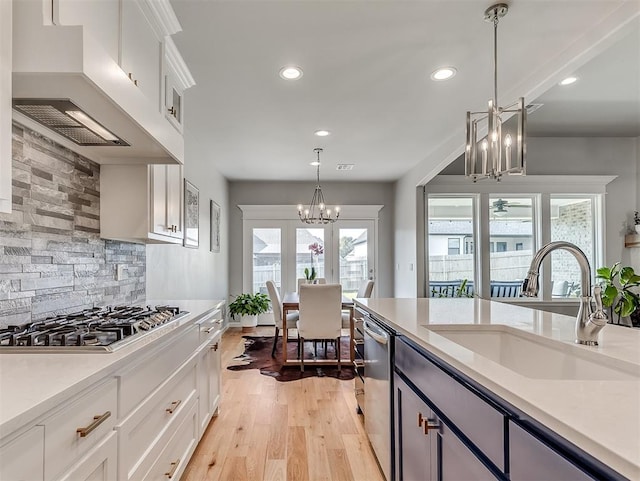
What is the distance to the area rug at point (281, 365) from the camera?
3.78 meters

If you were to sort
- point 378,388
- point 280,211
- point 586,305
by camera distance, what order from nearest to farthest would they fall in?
point 586,305 → point 378,388 → point 280,211

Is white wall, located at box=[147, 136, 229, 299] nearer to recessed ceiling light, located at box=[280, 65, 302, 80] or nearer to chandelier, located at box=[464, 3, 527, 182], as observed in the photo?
recessed ceiling light, located at box=[280, 65, 302, 80]

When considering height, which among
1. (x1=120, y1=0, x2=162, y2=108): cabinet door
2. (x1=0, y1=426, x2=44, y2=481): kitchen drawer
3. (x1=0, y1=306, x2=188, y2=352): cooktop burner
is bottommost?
(x1=0, y1=426, x2=44, y2=481): kitchen drawer

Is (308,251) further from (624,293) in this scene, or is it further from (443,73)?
(624,293)

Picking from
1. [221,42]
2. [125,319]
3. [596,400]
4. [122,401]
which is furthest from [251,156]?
[596,400]

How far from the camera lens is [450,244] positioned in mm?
5504

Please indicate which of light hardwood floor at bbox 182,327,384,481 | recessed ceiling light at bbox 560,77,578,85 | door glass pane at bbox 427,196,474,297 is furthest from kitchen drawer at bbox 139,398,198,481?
door glass pane at bbox 427,196,474,297

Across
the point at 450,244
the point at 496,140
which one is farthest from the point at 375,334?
the point at 450,244

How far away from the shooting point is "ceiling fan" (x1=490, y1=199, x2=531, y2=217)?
212 inches

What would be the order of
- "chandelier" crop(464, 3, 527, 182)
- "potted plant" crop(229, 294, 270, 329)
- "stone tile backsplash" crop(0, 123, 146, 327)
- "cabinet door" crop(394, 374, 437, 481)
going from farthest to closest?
"potted plant" crop(229, 294, 270, 329)
"chandelier" crop(464, 3, 527, 182)
"stone tile backsplash" crop(0, 123, 146, 327)
"cabinet door" crop(394, 374, 437, 481)

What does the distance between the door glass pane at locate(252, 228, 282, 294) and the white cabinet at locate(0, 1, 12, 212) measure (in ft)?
18.2

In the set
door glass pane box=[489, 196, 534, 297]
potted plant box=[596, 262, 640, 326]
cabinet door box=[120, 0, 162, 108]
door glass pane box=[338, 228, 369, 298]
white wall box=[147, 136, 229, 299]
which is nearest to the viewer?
cabinet door box=[120, 0, 162, 108]

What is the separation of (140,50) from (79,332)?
1.37 meters

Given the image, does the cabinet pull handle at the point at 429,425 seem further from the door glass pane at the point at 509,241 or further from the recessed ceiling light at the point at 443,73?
the door glass pane at the point at 509,241
